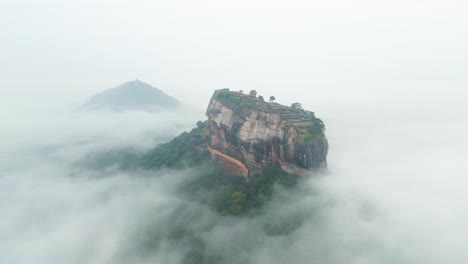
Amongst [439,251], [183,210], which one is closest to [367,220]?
[439,251]

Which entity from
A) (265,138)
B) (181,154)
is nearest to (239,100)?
(265,138)

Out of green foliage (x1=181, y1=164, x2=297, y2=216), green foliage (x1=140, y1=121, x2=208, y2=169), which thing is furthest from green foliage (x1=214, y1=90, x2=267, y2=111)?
green foliage (x1=181, y1=164, x2=297, y2=216)

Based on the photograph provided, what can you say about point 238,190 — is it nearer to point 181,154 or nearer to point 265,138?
point 265,138

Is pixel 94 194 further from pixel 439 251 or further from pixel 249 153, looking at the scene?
pixel 439 251

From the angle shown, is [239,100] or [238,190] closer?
[238,190]

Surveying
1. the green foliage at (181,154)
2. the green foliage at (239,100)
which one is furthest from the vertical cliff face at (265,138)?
the green foliage at (181,154)

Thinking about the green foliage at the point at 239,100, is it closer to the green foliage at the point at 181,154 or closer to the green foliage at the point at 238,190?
the green foliage at the point at 181,154
